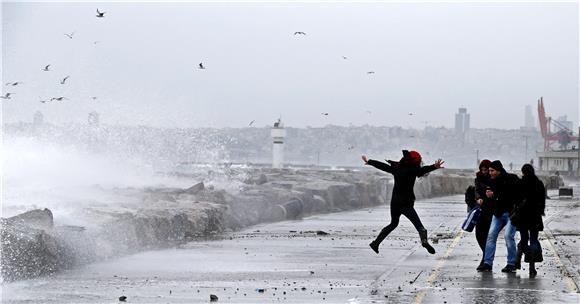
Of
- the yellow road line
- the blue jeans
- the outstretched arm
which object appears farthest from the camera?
the outstretched arm

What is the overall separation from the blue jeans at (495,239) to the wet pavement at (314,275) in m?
0.25

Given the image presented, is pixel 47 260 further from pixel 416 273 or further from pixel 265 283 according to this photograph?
pixel 416 273

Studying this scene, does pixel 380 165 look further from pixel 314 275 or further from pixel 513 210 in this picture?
pixel 314 275

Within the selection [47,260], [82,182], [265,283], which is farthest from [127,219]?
[82,182]

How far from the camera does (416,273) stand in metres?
16.2

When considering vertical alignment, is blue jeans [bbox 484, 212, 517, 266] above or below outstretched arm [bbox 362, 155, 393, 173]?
below

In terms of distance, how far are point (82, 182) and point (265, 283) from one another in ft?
83.5

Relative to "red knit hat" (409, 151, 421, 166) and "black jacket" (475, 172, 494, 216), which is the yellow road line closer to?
"black jacket" (475, 172, 494, 216)

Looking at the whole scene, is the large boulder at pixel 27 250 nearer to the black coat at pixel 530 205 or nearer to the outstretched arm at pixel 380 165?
the outstretched arm at pixel 380 165

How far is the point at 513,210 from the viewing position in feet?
54.2

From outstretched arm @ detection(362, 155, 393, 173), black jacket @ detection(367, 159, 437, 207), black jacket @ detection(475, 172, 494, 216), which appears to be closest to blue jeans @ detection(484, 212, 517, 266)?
black jacket @ detection(475, 172, 494, 216)

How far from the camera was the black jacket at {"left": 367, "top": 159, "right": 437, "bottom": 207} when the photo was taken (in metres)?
17.2

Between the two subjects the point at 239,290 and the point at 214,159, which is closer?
the point at 239,290

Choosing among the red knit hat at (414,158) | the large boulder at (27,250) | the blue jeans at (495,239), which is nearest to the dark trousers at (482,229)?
the blue jeans at (495,239)
